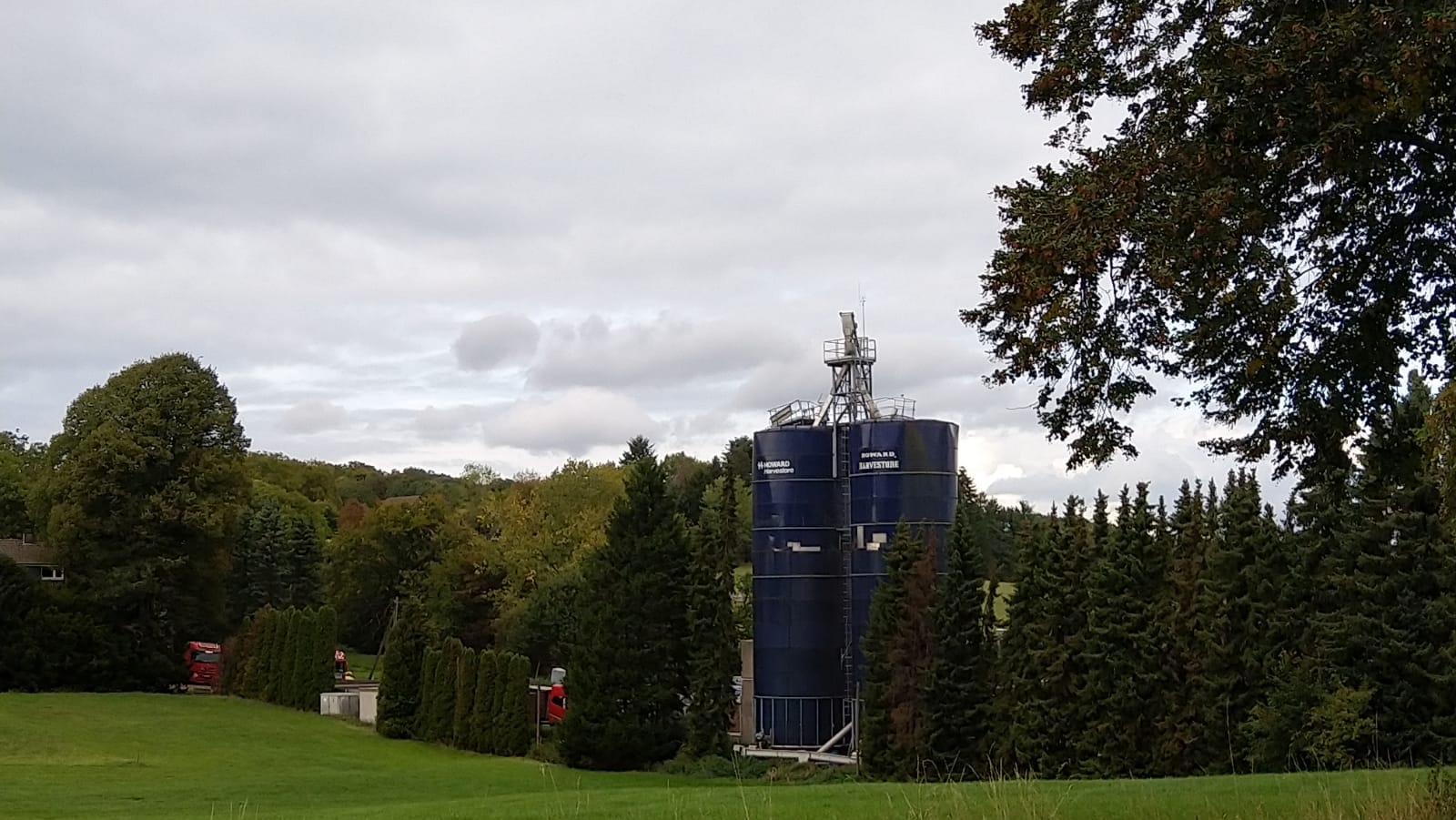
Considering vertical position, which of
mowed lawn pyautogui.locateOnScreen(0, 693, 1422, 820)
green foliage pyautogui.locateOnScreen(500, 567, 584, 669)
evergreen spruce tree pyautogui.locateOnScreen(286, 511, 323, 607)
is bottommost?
mowed lawn pyautogui.locateOnScreen(0, 693, 1422, 820)

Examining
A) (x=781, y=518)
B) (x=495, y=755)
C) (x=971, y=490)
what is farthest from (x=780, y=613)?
(x=971, y=490)

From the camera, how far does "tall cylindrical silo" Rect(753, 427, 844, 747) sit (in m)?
37.8

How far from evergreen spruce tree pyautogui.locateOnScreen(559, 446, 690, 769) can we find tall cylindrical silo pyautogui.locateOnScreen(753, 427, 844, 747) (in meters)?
2.70

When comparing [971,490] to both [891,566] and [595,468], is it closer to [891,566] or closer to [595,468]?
[595,468]

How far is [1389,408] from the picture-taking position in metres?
11.5

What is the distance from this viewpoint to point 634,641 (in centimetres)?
3647

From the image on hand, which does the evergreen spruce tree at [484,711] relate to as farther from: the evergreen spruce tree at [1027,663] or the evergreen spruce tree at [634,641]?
the evergreen spruce tree at [1027,663]

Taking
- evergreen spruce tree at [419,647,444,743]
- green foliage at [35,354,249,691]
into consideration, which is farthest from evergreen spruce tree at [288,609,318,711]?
evergreen spruce tree at [419,647,444,743]

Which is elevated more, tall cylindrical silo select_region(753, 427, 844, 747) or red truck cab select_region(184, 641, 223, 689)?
tall cylindrical silo select_region(753, 427, 844, 747)

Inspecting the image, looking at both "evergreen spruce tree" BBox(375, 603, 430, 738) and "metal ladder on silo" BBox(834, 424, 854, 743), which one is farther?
"evergreen spruce tree" BBox(375, 603, 430, 738)

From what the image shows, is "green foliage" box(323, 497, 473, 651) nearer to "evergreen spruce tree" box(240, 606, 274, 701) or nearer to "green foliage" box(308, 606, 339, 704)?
"evergreen spruce tree" box(240, 606, 274, 701)

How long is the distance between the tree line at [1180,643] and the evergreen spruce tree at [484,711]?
11717 mm

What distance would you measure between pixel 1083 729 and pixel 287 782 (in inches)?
698

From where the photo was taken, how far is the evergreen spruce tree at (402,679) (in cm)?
4209
